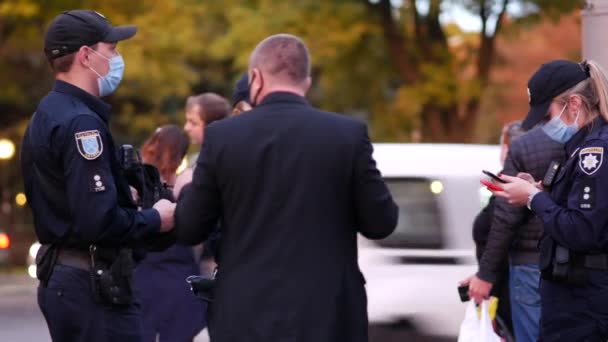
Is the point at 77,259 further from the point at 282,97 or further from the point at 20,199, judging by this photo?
the point at 20,199

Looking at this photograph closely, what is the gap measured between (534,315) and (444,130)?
666 inches

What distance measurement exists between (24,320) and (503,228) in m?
11.4

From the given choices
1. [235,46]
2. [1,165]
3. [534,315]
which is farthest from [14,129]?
[534,315]

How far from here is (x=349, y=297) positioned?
4516 mm

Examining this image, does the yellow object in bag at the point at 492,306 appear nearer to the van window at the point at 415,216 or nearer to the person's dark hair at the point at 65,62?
the van window at the point at 415,216

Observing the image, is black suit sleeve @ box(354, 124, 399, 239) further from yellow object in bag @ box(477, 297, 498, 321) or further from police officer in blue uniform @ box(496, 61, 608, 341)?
yellow object in bag @ box(477, 297, 498, 321)

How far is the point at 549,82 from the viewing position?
5879 millimetres

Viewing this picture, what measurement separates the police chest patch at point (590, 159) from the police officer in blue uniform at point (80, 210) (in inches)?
63.0

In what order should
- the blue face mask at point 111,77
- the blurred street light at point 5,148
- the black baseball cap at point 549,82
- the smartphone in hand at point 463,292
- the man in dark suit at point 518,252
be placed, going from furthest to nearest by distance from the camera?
the blurred street light at point 5,148, the smartphone in hand at point 463,292, the man in dark suit at point 518,252, the black baseball cap at point 549,82, the blue face mask at point 111,77

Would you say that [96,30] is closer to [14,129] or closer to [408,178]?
[408,178]

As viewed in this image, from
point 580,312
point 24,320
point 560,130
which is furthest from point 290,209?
point 24,320

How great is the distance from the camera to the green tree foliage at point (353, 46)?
2212 cm

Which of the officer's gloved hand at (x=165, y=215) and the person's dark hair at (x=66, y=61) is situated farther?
the person's dark hair at (x=66, y=61)

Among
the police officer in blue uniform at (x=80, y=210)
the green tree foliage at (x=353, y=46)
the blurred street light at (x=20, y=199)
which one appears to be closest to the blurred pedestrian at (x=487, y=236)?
the police officer in blue uniform at (x=80, y=210)
